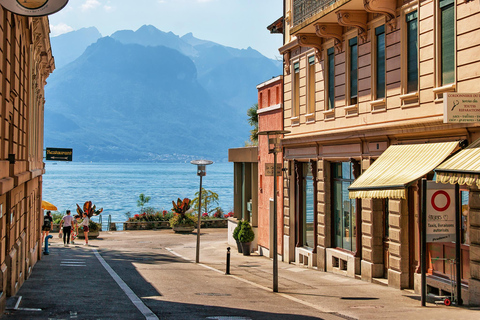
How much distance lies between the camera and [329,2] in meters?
19.5

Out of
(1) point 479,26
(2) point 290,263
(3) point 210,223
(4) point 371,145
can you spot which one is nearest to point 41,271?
(2) point 290,263

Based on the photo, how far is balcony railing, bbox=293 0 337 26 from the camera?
2027cm

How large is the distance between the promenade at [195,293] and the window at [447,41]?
5.45 meters

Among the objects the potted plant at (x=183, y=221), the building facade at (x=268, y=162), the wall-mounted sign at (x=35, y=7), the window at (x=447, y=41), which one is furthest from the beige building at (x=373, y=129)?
the potted plant at (x=183, y=221)

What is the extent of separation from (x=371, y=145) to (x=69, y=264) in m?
12.7

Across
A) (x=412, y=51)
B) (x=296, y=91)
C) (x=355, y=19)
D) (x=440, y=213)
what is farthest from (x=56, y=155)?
(x=440, y=213)

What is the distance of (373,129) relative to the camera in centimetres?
1709

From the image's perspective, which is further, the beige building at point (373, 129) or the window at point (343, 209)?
the window at point (343, 209)

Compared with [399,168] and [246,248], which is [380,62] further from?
[246,248]

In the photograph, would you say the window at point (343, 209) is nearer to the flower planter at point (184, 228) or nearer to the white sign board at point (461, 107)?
the white sign board at point (461, 107)

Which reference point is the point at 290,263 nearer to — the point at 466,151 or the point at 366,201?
the point at 366,201

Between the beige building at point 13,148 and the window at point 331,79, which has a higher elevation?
the window at point 331,79

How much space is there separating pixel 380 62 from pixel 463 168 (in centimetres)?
679

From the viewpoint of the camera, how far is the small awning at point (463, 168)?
1112 centimetres
